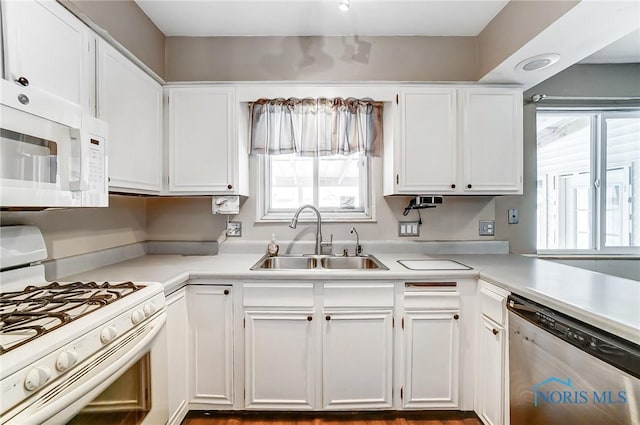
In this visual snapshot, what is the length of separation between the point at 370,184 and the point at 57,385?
2090 millimetres

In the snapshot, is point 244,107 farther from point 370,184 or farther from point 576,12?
point 576,12

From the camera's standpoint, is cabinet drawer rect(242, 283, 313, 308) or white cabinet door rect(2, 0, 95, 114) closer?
white cabinet door rect(2, 0, 95, 114)

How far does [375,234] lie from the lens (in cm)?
239

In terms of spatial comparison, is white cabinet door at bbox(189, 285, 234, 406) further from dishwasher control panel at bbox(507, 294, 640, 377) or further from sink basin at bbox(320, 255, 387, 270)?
dishwasher control panel at bbox(507, 294, 640, 377)

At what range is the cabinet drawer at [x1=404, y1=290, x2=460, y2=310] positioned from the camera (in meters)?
1.76

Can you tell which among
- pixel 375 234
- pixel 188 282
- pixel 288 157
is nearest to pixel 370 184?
pixel 375 234

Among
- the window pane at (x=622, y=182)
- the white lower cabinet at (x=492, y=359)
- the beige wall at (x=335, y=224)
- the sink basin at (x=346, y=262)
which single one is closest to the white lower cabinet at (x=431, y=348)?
the white lower cabinet at (x=492, y=359)

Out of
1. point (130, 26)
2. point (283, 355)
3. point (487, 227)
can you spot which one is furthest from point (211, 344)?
point (487, 227)

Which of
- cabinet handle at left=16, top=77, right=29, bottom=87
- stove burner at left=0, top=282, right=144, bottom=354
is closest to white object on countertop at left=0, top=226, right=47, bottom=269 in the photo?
stove burner at left=0, top=282, right=144, bottom=354

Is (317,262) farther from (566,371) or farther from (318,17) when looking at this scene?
(318,17)

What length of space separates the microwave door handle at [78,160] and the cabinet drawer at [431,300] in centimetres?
168

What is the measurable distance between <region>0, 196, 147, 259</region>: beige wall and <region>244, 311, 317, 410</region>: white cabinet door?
1019 millimetres

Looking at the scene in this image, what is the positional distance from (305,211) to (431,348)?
1312 mm

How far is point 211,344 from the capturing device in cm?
176
